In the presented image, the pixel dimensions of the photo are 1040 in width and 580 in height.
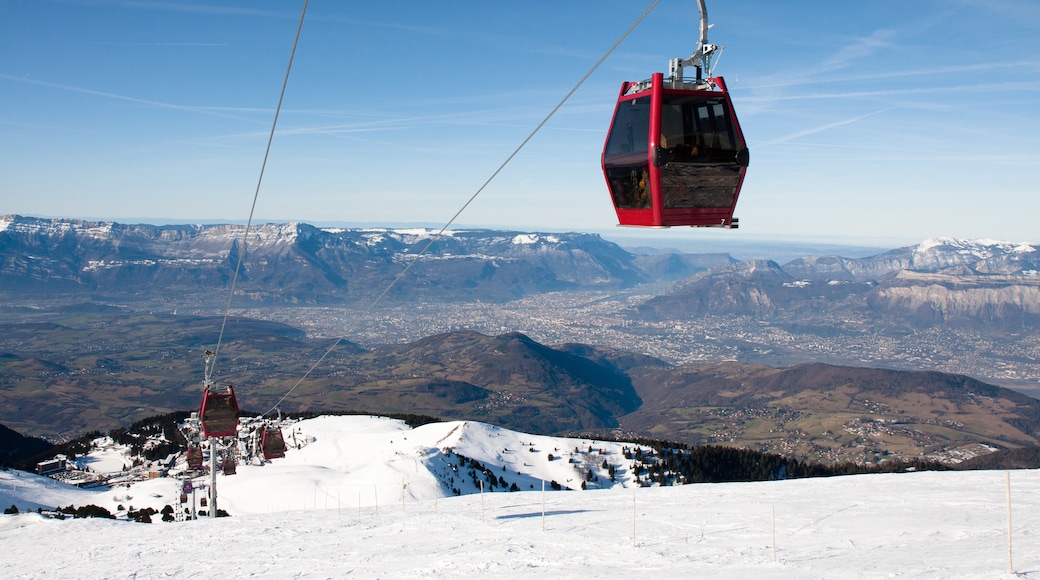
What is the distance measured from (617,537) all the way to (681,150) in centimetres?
1430

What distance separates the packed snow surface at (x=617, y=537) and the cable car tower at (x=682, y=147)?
7.91m

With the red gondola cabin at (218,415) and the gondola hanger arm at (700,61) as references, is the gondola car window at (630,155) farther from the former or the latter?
the red gondola cabin at (218,415)

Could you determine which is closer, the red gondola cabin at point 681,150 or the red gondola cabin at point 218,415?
the red gondola cabin at point 681,150

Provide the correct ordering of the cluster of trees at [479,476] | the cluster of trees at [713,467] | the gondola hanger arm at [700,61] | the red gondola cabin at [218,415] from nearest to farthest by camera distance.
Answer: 1. the gondola hanger arm at [700,61]
2. the red gondola cabin at [218,415]
3. the cluster of trees at [479,476]
4. the cluster of trees at [713,467]

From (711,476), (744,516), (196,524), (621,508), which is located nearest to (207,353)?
(196,524)

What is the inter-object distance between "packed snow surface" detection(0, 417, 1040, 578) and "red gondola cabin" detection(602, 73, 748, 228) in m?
7.85

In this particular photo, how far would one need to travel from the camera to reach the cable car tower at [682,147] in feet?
47.6

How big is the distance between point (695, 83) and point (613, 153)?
258 cm

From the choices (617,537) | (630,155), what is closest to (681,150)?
Answer: (630,155)

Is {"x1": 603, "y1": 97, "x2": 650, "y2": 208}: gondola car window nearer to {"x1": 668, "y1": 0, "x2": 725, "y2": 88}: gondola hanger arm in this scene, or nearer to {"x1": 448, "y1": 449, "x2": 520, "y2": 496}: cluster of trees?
{"x1": 668, "y1": 0, "x2": 725, "y2": 88}: gondola hanger arm

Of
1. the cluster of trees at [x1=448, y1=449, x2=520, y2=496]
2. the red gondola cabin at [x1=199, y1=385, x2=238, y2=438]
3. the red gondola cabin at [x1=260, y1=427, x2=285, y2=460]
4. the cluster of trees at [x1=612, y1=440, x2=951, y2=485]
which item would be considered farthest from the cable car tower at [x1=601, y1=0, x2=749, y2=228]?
the cluster of trees at [x1=612, y1=440, x2=951, y2=485]

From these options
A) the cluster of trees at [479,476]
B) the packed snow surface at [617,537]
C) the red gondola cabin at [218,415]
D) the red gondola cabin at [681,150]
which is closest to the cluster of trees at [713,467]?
the cluster of trees at [479,476]

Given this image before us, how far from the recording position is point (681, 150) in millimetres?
14719

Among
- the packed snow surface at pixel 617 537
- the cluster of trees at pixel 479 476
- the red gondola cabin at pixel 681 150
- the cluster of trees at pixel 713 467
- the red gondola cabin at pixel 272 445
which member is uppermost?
the red gondola cabin at pixel 681 150
